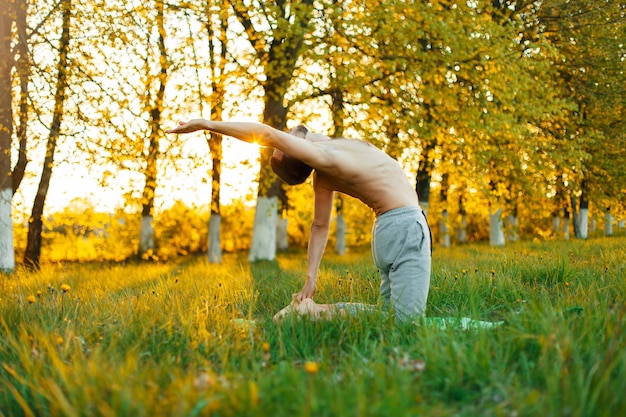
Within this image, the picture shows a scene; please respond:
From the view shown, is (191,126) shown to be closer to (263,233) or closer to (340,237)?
(263,233)

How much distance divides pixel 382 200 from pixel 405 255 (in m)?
0.45

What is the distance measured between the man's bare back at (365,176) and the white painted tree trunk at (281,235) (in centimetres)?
1504

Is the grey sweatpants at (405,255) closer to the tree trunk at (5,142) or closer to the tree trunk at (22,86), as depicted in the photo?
the tree trunk at (22,86)

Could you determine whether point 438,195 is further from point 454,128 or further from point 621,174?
point 454,128

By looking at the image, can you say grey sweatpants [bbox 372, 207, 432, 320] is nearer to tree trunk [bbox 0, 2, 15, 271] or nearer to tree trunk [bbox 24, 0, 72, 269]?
tree trunk [bbox 24, 0, 72, 269]

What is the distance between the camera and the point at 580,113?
17859 mm

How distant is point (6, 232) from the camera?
37.6 ft

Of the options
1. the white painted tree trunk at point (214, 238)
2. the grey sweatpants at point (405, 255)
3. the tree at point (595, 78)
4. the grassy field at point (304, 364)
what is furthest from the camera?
the tree at point (595, 78)

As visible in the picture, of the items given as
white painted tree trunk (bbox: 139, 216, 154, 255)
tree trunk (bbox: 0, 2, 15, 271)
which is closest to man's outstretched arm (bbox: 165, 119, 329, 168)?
tree trunk (bbox: 0, 2, 15, 271)

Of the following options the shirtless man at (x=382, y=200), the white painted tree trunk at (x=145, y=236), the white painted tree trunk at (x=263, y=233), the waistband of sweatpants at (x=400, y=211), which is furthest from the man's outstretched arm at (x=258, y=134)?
the white painted tree trunk at (x=145, y=236)

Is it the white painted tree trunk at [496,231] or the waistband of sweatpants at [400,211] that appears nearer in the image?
the waistband of sweatpants at [400,211]

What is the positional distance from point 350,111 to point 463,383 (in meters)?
10.7

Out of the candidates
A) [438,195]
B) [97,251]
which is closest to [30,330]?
[97,251]

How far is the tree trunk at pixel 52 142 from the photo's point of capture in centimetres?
1091
